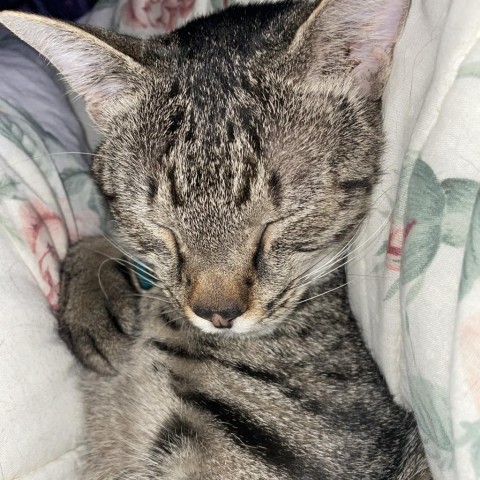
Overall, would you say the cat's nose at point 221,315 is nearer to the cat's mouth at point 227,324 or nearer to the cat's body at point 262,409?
the cat's mouth at point 227,324

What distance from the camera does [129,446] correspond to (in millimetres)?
1307

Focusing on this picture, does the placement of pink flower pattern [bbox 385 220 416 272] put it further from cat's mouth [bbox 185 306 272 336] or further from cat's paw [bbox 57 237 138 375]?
cat's paw [bbox 57 237 138 375]

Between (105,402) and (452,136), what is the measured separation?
82 cm

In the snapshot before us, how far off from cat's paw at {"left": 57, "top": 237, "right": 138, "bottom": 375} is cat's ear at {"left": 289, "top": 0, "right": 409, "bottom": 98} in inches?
23.4

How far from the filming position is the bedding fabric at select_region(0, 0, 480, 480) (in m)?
0.96

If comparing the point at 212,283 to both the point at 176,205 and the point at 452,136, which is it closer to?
the point at 176,205

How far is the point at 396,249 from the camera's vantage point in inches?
44.8

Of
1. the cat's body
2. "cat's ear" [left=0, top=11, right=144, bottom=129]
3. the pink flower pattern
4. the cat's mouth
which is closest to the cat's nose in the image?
the cat's mouth

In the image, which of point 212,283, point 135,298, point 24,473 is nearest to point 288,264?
point 212,283

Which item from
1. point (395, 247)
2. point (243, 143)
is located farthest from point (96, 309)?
point (395, 247)

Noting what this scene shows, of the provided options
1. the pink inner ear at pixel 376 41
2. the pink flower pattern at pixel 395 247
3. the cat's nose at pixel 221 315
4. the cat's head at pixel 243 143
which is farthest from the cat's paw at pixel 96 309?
the pink inner ear at pixel 376 41

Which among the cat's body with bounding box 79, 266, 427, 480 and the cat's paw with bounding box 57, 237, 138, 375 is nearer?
the cat's body with bounding box 79, 266, 427, 480

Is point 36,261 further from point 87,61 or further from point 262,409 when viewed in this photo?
point 262,409

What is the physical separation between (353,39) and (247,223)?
34 centimetres
